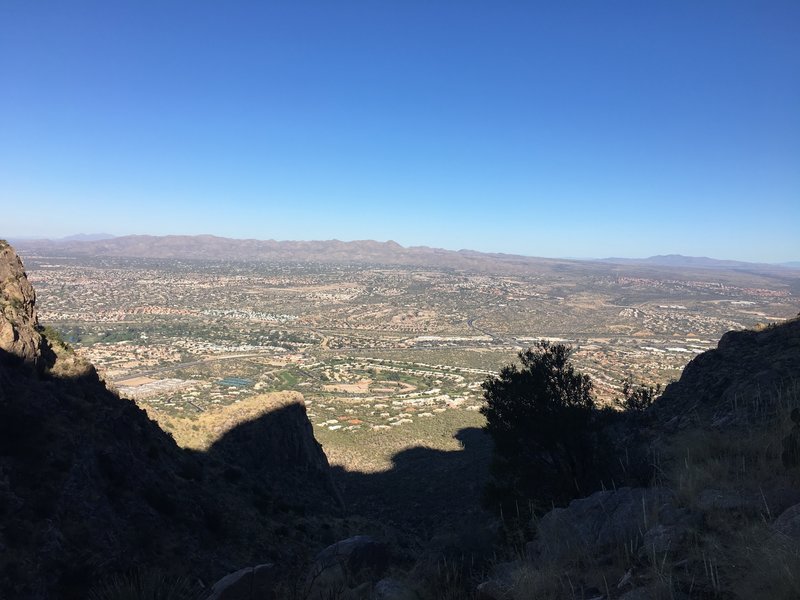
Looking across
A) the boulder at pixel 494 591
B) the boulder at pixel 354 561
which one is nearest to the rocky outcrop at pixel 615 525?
the boulder at pixel 494 591

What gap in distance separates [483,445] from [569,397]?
97.0 ft

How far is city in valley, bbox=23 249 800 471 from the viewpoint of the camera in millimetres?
51531

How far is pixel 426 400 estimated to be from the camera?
59.3m

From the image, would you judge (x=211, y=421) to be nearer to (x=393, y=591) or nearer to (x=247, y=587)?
(x=247, y=587)

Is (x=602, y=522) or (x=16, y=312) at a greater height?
(x=16, y=312)

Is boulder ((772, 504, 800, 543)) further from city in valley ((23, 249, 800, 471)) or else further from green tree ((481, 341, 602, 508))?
city in valley ((23, 249, 800, 471))

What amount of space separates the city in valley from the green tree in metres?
17.4

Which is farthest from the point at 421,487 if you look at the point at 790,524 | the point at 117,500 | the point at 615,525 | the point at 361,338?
the point at 361,338

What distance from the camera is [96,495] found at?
40.3 ft

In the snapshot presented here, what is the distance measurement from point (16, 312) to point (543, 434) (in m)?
18.5

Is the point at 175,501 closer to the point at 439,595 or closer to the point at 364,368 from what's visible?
the point at 439,595

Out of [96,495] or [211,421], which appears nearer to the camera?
[96,495]

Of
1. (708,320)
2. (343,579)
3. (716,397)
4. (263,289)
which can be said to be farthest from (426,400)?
(263,289)

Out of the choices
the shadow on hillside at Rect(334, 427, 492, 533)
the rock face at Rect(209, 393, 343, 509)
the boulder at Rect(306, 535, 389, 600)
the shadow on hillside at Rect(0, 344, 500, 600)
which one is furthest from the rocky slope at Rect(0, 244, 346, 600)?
the shadow on hillside at Rect(334, 427, 492, 533)
